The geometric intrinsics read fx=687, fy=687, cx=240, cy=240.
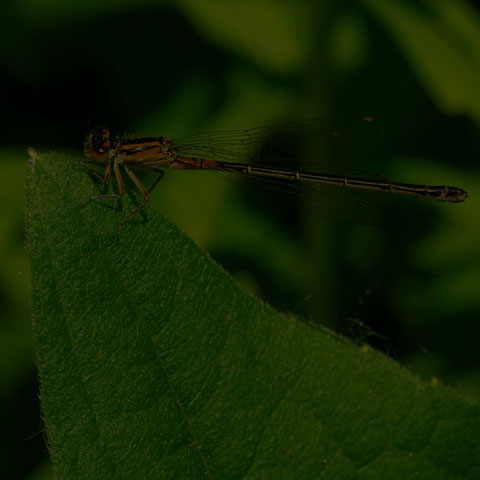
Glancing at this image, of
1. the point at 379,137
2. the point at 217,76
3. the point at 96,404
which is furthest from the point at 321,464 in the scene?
the point at 217,76

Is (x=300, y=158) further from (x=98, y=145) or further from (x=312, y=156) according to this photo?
(x=98, y=145)

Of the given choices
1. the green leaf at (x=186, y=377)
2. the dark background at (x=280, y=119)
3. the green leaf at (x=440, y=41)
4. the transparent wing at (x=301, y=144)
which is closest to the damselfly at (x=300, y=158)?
the transparent wing at (x=301, y=144)

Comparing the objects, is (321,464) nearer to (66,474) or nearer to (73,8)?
(66,474)

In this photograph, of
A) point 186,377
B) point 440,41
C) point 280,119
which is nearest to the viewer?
point 186,377

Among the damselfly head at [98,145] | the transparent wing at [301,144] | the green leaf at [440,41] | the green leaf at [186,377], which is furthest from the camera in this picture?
the transparent wing at [301,144]

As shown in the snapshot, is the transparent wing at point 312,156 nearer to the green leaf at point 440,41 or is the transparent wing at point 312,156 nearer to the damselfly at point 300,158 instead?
the damselfly at point 300,158

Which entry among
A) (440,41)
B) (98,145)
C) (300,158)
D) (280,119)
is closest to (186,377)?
(98,145)

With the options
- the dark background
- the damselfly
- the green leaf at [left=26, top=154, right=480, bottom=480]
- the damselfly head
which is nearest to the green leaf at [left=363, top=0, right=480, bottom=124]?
the dark background
